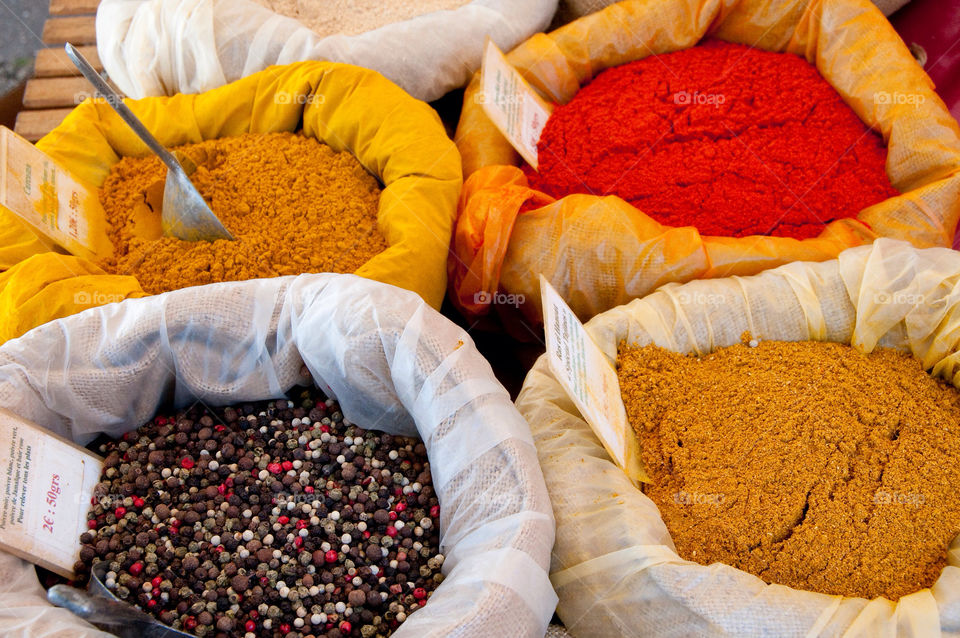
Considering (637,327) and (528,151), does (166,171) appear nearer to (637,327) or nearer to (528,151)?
(528,151)

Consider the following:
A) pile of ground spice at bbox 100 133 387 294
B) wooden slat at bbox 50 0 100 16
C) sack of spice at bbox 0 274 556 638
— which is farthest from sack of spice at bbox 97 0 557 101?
sack of spice at bbox 0 274 556 638

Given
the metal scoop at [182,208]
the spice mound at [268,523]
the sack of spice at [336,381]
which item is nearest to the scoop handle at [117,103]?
the metal scoop at [182,208]

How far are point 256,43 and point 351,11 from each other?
0.98 feet

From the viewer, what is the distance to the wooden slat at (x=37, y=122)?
1.61 metres

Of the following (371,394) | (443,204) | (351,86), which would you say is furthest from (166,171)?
(371,394)

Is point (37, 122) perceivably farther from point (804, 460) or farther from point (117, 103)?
point (804, 460)

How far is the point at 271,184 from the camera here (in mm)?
1258

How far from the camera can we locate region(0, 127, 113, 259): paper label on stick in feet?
3.42

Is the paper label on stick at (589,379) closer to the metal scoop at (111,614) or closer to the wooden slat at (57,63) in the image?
the metal scoop at (111,614)

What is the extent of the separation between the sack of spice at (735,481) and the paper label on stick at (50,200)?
684 millimetres

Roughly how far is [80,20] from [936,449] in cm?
192

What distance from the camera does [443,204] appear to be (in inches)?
48.4

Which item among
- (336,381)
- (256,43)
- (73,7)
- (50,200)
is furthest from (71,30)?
(336,381)

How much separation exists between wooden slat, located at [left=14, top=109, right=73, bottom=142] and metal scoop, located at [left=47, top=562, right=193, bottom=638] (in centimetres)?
119
